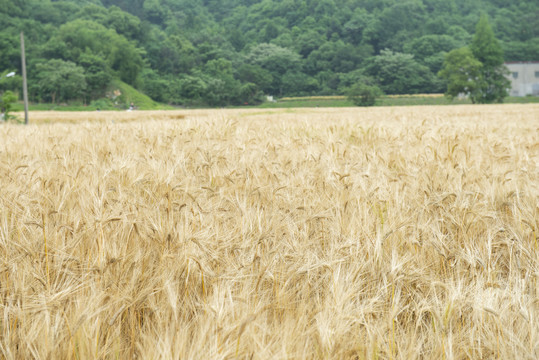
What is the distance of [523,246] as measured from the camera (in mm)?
1661

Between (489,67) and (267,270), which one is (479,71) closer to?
(489,67)

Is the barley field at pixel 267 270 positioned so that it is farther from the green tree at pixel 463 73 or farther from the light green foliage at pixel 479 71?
the light green foliage at pixel 479 71

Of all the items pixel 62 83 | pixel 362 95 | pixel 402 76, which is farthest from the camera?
pixel 402 76

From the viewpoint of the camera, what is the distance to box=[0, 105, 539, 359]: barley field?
0.97 m

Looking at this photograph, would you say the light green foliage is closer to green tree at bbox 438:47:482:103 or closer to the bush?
green tree at bbox 438:47:482:103

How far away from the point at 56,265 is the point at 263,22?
129174 millimetres

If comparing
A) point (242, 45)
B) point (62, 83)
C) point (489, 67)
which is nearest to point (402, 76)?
point (489, 67)

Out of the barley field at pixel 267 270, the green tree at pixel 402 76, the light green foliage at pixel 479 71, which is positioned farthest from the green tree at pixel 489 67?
the barley field at pixel 267 270

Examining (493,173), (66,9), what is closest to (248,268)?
(493,173)

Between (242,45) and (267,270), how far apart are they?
119m

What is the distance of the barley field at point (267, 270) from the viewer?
38.2 inches

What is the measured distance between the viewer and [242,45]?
115 m

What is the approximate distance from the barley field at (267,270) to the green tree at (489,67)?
190 feet

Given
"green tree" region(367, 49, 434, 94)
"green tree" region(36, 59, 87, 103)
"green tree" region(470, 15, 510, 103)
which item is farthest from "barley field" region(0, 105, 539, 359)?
"green tree" region(367, 49, 434, 94)
